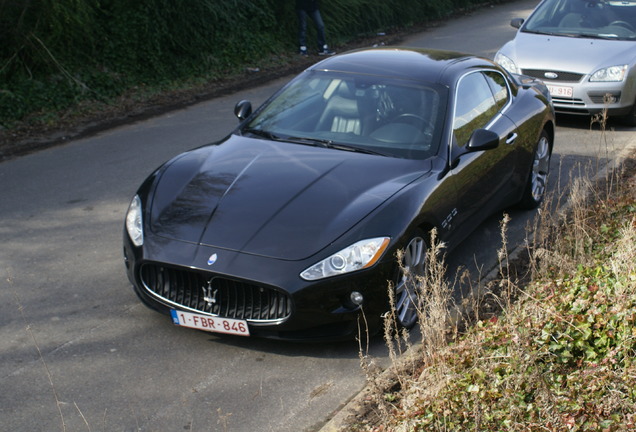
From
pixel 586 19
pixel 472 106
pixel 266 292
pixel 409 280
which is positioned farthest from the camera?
pixel 586 19

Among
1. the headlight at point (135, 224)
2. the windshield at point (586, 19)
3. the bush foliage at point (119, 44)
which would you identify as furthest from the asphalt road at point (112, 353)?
the windshield at point (586, 19)

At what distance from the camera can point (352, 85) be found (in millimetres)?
7219

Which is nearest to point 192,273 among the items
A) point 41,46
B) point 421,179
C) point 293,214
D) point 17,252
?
point 293,214

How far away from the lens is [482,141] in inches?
264

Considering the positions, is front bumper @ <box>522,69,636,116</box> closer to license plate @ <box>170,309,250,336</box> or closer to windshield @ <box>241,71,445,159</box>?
windshield @ <box>241,71,445,159</box>

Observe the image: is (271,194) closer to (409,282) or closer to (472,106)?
(409,282)

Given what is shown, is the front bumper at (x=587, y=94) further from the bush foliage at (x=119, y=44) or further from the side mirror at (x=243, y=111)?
the bush foliage at (x=119, y=44)

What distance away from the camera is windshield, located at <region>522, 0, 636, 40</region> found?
1248 cm

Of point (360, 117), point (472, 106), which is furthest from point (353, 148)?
point (472, 106)

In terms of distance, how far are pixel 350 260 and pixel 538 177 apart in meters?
3.82

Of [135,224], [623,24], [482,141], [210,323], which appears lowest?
[210,323]

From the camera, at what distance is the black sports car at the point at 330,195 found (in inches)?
214

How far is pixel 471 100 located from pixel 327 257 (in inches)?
105

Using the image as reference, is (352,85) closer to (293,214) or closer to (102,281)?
(293,214)
